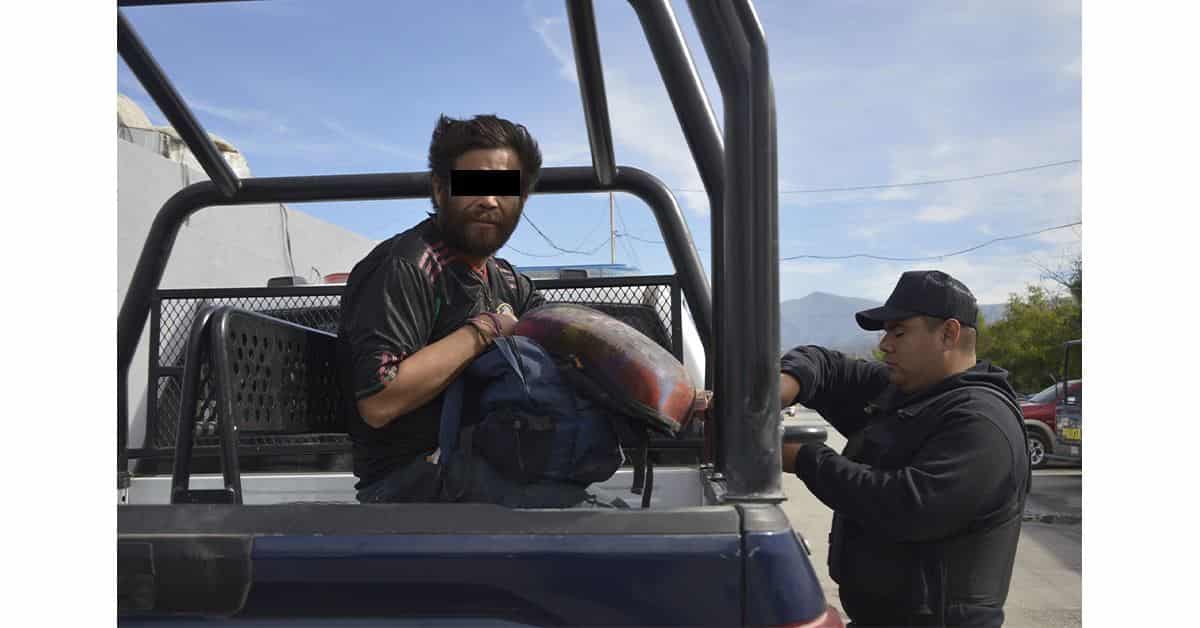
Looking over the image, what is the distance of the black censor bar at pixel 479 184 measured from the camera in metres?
1.81

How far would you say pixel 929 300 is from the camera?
2.36 m

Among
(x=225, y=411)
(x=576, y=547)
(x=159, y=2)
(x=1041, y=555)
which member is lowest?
(x=1041, y=555)

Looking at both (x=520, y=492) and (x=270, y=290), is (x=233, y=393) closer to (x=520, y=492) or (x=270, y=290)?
(x=520, y=492)

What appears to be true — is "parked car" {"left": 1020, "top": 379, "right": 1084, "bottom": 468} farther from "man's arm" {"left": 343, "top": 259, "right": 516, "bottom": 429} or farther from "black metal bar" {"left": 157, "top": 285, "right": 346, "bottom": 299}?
"man's arm" {"left": 343, "top": 259, "right": 516, "bottom": 429}

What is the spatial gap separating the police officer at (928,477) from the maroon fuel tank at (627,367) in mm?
629

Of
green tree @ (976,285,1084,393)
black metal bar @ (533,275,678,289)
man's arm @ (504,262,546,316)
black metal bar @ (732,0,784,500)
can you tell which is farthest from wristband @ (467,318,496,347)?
green tree @ (976,285,1084,393)

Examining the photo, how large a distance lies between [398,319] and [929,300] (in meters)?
1.40

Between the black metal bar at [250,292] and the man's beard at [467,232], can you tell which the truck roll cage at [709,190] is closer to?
the black metal bar at [250,292]

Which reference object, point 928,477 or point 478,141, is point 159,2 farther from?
point 928,477

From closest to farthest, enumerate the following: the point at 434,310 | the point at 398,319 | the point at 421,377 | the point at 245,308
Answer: the point at 421,377, the point at 398,319, the point at 434,310, the point at 245,308

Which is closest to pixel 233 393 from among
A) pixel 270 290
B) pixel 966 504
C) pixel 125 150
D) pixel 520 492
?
pixel 520 492

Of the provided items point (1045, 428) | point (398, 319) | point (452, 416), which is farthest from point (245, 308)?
point (1045, 428)

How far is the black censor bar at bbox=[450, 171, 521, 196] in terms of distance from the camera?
1809 millimetres

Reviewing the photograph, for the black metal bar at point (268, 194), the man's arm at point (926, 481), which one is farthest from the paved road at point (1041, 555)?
the black metal bar at point (268, 194)
